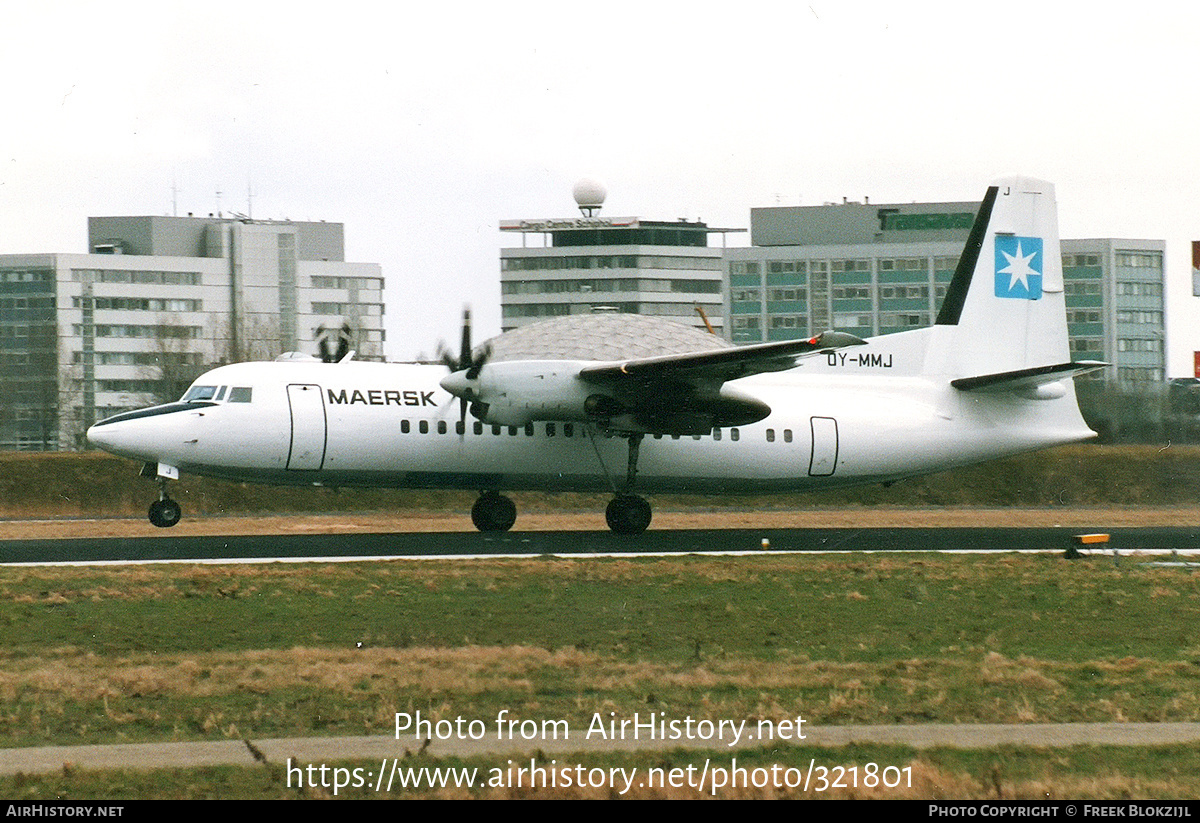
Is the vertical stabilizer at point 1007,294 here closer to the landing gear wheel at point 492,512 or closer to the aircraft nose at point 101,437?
the landing gear wheel at point 492,512

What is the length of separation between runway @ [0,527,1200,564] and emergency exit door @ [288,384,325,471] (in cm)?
146

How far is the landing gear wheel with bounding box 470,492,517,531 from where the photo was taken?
2981 cm

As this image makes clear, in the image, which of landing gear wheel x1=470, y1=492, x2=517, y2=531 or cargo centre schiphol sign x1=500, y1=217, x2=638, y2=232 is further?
cargo centre schiphol sign x1=500, y1=217, x2=638, y2=232

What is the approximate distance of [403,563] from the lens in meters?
22.5

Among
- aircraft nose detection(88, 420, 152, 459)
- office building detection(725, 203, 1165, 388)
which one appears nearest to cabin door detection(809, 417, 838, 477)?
aircraft nose detection(88, 420, 152, 459)

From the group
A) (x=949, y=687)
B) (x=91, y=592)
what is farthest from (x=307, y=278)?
(x=949, y=687)

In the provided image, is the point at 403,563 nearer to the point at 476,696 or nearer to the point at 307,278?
the point at 476,696

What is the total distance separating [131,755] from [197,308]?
118 metres

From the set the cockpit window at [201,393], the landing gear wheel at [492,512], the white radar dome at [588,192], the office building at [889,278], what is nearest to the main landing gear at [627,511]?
the landing gear wheel at [492,512]

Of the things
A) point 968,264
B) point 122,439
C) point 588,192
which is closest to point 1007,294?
point 968,264

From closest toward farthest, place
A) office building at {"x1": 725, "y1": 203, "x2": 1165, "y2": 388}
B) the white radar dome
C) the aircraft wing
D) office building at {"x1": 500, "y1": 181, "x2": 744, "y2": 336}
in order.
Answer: the aircraft wing → the white radar dome → office building at {"x1": 725, "y1": 203, "x2": 1165, "y2": 388} → office building at {"x1": 500, "y1": 181, "x2": 744, "y2": 336}

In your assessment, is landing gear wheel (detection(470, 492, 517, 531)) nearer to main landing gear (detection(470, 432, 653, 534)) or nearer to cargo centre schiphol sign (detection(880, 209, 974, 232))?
main landing gear (detection(470, 432, 653, 534))

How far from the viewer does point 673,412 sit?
2788cm

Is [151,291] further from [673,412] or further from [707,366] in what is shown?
[707,366]
